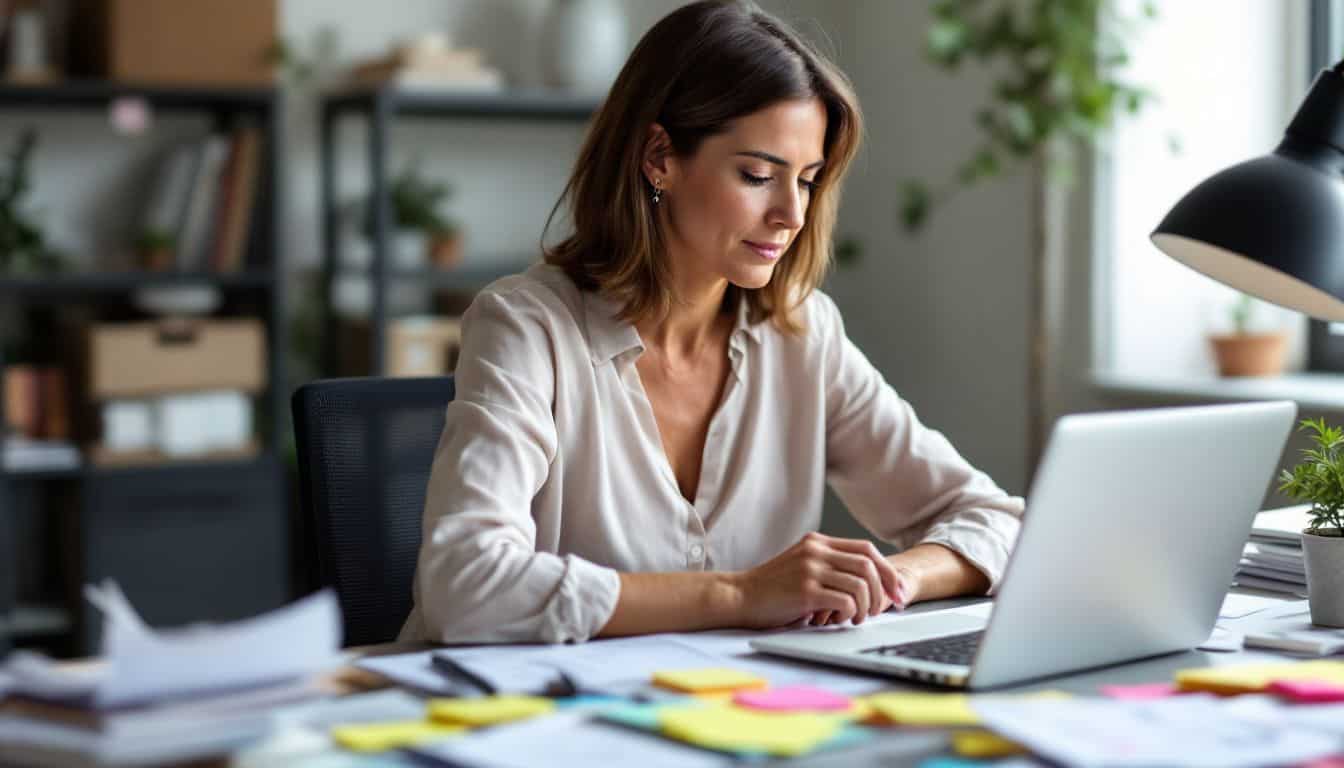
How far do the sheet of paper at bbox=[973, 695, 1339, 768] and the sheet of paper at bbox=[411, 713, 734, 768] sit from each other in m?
0.21

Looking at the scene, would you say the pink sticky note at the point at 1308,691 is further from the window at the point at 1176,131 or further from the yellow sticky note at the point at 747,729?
the window at the point at 1176,131

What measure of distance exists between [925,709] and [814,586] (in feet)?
1.08

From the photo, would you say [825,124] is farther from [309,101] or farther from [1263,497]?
[309,101]

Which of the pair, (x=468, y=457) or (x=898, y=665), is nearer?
(x=898, y=665)

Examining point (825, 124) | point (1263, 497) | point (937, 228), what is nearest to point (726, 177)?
point (825, 124)

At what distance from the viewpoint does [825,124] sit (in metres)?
1.85

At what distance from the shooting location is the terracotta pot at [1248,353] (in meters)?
3.37

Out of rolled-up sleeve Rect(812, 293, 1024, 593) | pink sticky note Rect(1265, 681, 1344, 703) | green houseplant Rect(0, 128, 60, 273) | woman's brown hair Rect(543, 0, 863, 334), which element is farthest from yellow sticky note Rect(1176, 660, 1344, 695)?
green houseplant Rect(0, 128, 60, 273)

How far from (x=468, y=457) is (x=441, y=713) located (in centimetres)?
45

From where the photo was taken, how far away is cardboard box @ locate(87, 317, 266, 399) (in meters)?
3.47

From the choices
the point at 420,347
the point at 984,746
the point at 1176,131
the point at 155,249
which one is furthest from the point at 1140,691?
the point at 155,249

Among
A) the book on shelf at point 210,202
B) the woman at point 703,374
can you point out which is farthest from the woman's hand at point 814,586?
the book on shelf at point 210,202

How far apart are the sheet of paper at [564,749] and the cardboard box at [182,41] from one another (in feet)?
9.10

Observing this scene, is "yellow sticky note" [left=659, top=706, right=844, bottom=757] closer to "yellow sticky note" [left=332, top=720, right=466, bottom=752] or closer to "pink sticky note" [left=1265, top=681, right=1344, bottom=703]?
"yellow sticky note" [left=332, top=720, right=466, bottom=752]
